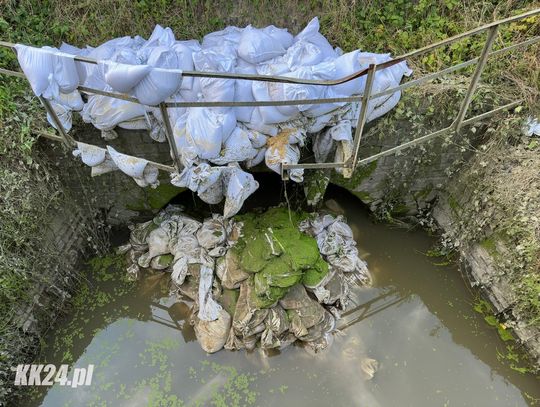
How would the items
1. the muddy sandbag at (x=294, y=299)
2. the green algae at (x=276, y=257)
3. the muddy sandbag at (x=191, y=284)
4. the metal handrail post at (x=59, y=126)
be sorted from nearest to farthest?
the metal handrail post at (x=59, y=126) → the green algae at (x=276, y=257) → the muddy sandbag at (x=294, y=299) → the muddy sandbag at (x=191, y=284)

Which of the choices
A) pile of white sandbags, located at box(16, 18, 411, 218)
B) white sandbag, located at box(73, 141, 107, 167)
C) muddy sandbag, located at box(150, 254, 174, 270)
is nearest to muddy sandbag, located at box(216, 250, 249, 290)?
muddy sandbag, located at box(150, 254, 174, 270)

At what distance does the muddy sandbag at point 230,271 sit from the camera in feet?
13.3

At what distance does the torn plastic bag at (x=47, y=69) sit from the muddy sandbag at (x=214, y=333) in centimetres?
242

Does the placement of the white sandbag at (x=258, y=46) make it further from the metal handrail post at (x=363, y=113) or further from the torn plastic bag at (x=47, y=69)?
the torn plastic bag at (x=47, y=69)

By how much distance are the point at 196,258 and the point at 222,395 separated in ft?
4.49

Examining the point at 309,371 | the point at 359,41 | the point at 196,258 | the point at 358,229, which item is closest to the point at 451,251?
the point at 358,229

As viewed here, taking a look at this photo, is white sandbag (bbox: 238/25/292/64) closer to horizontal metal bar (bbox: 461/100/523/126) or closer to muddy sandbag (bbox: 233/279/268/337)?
horizontal metal bar (bbox: 461/100/523/126)

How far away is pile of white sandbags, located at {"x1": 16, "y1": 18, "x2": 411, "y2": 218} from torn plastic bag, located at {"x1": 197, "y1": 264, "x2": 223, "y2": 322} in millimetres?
816

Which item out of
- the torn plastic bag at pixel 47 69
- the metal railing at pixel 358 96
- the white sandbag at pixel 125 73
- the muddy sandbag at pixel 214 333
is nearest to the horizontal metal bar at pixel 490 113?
the metal railing at pixel 358 96

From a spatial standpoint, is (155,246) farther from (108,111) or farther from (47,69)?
(47,69)

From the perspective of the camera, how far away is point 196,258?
426 cm

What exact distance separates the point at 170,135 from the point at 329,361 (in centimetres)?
258

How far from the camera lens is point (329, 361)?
385 cm

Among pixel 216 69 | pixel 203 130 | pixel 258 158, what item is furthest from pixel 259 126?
pixel 216 69
